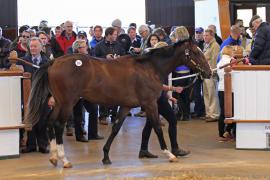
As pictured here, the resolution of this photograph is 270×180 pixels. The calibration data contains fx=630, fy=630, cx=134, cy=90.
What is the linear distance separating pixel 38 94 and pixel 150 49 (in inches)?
60.5

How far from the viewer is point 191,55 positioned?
7961 mm

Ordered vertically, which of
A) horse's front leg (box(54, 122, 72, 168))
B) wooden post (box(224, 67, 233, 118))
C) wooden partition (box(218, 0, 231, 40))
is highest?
wooden partition (box(218, 0, 231, 40))

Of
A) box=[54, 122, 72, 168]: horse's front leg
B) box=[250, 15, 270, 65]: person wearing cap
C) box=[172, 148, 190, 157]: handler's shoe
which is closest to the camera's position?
box=[54, 122, 72, 168]: horse's front leg

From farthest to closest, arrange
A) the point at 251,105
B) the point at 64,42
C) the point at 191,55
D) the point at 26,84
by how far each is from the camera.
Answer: the point at 64,42 → the point at 251,105 → the point at 26,84 → the point at 191,55

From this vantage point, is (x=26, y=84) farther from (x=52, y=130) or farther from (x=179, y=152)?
(x=179, y=152)

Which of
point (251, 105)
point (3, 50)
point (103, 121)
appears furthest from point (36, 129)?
point (251, 105)

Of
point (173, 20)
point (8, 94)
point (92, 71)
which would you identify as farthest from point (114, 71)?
point (173, 20)

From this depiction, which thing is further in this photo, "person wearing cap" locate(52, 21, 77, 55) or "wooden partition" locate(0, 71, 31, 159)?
"person wearing cap" locate(52, 21, 77, 55)

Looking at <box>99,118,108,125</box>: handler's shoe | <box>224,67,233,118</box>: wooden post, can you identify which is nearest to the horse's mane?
<box>224,67,233,118</box>: wooden post

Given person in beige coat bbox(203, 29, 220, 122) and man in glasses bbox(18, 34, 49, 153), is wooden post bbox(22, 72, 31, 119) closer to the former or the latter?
man in glasses bbox(18, 34, 49, 153)

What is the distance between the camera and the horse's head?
26.0ft

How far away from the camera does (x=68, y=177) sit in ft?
22.6

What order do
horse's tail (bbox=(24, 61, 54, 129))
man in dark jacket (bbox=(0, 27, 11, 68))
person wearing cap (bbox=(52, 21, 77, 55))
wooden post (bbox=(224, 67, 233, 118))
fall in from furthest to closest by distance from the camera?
person wearing cap (bbox=(52, 21, 77, 55)) → man in dark jacket (bbox=(0, 27, 11, 68)) → wooden post (bbox=(224, 67, 233, 118)) → horse's tail (bbox=(24, 61, 54, 129))

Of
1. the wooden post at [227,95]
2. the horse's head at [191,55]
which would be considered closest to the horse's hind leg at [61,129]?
the horse's head at [191,55]
